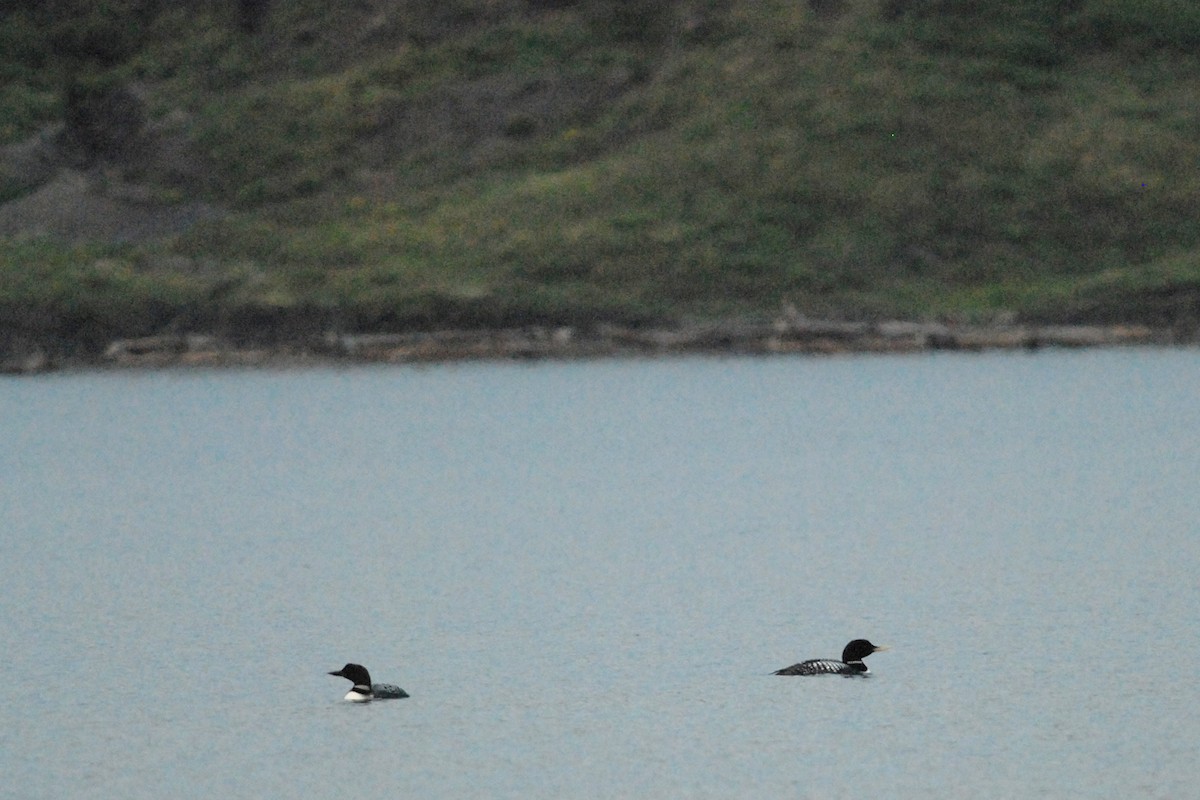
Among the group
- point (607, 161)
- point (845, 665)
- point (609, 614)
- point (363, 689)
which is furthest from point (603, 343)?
point (363, 689)

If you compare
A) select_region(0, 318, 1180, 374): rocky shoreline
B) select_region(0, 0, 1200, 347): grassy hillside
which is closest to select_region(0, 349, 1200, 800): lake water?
select_region(0, 318, 1180, 374): rocky shoreline

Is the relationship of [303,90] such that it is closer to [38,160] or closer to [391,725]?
[38,160]

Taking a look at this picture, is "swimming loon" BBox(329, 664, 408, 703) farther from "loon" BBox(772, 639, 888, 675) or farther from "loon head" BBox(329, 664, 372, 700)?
"loon" BBox(772, 639, 888, 675)

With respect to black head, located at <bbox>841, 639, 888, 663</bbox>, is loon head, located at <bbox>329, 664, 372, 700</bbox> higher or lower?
lower

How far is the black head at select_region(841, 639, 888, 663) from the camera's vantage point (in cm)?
1755

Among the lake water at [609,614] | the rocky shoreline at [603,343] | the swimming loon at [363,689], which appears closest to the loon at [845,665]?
the lake water at [609,614]

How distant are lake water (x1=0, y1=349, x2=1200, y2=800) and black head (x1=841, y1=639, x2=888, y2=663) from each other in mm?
328

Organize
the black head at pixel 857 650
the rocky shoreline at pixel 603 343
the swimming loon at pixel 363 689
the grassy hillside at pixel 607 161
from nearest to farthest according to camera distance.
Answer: the swimming loon at pixel 363 689 → the black head at pixel 857 650 → the rocky shoreline at pixel 603 343 → the grassy hillside at pixel 607 161

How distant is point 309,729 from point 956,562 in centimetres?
1078

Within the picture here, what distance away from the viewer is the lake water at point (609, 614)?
15211 millimetres

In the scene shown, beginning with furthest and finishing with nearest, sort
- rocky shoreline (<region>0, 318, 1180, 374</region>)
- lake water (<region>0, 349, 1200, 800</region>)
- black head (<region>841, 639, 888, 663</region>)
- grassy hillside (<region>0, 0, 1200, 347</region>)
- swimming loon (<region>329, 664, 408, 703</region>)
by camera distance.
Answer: grassy hillside (<region>0, 0, 1200, 347</region>) → rocky shoreline (<region>0, 318, 1180, 374</region>) → black head (<region>841, 639, 888, 663</region>) → swimming loon (<region>329, 664, 408, 703</region>) → lake water (<region>0, 349, 1200, 800</region>)

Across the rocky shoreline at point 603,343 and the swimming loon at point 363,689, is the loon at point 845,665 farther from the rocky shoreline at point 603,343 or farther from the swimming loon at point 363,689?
the rocky shoreline at point 603,343

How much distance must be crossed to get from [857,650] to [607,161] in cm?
7802

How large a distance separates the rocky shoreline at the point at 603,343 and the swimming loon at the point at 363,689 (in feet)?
190
